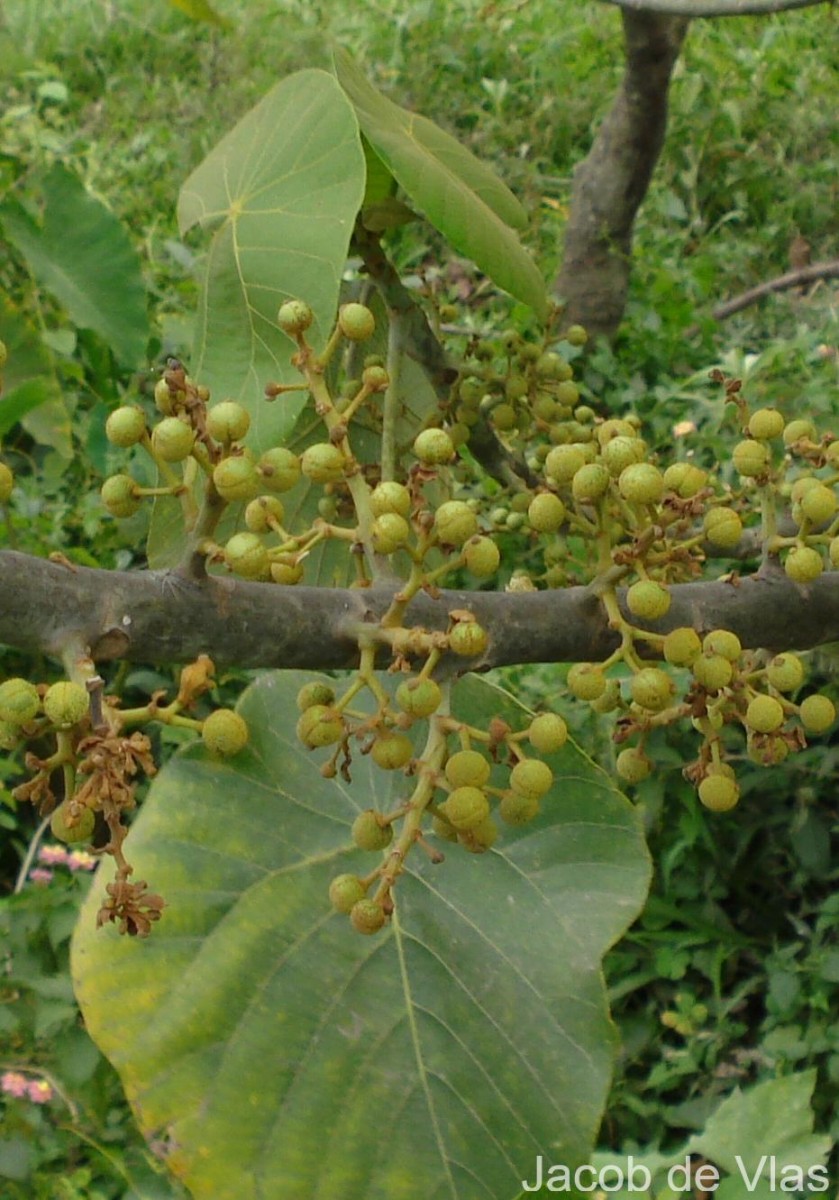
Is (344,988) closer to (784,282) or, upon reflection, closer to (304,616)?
(304,616)

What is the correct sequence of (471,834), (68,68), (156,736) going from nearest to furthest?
(471,834)
(156,736)
(68,68)

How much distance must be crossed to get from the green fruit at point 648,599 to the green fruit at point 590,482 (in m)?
0.06

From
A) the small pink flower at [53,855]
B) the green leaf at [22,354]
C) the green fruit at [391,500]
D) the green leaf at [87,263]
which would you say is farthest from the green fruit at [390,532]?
the green leaf at [22,354]

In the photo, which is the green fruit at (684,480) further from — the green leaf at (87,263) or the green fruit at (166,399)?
the green leaf at (87,263)

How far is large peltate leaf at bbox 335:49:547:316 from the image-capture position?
0.88 m

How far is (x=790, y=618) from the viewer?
75 cm

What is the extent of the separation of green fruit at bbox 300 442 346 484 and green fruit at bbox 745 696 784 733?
10.2 inches

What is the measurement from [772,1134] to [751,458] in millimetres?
696

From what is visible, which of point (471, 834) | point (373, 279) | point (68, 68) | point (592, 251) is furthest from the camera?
point (68, 68)

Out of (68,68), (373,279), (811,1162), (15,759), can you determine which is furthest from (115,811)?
(68,68)

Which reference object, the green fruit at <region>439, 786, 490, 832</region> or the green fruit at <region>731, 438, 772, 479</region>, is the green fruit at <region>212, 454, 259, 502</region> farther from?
the green fruit at <region>731, 438, 772, 479</region>

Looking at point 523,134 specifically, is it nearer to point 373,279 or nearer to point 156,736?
point 156,736

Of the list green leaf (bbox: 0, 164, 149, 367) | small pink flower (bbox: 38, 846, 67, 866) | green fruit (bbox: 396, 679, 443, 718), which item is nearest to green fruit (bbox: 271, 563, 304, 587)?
green fruit (bbox: 396, 679, 443, 718)

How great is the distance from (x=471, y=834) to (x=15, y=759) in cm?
173
